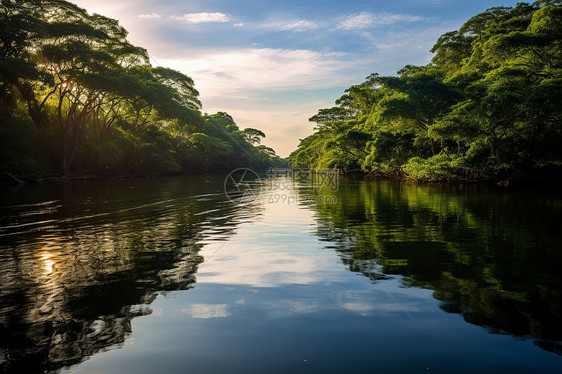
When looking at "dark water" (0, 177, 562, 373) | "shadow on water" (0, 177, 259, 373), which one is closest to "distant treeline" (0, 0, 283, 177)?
"shadow on water" (0, 177, 259, 373)

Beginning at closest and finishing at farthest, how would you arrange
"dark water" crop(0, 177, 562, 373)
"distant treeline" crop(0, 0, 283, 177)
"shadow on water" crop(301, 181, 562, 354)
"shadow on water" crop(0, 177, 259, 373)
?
"dark water" crop(0, 177, 562, 373) → "shadow on water" crop(0, 177, 259, 373) → "shadow on water" crop(301, 181, 562, 354) → "distant treeline" crop(0, 0, 283, 177)

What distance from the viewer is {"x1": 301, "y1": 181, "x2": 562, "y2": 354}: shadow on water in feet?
13.4

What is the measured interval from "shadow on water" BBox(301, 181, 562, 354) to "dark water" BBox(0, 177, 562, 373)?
33mm

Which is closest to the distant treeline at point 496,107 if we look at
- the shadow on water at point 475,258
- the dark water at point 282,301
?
the shadow on water at point 475,258

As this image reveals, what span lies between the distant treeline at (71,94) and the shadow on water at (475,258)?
103 feet

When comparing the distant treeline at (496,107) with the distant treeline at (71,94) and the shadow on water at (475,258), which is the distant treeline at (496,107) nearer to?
the shadow on water at (475,258)

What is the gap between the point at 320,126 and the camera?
73125 millimetres

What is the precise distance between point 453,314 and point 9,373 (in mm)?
4520

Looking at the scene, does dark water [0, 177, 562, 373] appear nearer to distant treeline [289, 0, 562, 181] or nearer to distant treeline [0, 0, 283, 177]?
distant treeline [289, 0, 562, 181]

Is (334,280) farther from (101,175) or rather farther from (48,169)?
(101,175)

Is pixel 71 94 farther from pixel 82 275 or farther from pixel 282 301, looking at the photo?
pixel 282 301

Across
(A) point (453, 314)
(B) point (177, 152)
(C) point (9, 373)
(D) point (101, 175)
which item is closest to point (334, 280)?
(A) point (453, 314)

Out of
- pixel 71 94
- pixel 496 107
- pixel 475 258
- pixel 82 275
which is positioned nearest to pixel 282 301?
pixel 82 275

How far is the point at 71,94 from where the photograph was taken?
118 feet
